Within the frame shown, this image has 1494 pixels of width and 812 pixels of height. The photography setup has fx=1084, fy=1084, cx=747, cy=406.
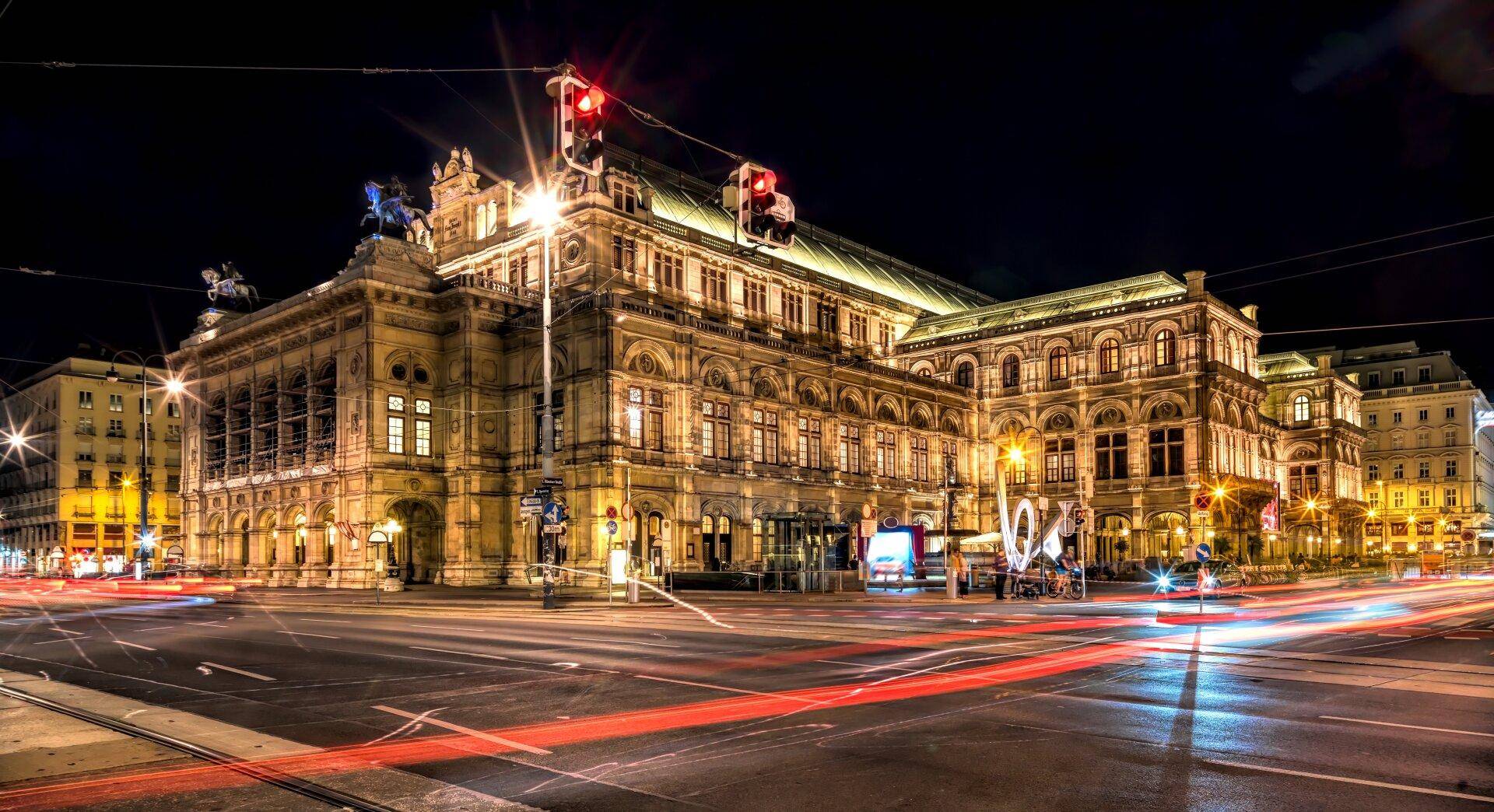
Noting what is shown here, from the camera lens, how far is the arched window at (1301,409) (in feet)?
310

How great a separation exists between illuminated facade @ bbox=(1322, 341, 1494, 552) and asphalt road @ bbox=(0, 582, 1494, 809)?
9732cm

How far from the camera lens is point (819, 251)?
260ft

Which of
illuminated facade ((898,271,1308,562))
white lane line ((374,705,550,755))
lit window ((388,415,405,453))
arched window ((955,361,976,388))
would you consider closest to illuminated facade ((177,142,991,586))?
lit window ((388,415,405,453))

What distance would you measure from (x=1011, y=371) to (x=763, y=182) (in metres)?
65.2

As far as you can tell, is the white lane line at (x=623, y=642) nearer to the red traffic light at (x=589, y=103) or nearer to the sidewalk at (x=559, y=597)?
the red traffic light at (x=589, y=103)

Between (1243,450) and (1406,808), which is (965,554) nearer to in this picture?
(1243,450)

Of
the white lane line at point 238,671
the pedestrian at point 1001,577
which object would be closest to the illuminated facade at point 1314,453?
the pedestrian at point 1001,577

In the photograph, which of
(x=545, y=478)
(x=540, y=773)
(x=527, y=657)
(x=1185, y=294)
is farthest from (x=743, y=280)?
(x=540, y=773)

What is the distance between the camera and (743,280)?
69750 millimetres

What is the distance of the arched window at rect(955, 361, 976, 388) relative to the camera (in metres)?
81.1

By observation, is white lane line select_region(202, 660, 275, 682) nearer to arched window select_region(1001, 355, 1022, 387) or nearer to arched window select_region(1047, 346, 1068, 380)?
arched window select_region(1047, 346, 1068, 380)

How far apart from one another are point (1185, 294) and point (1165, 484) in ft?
41.5

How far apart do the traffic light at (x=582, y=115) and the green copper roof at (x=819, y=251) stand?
135ft

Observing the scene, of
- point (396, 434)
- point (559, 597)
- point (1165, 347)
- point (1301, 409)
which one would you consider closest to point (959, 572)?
point (559, 597)
